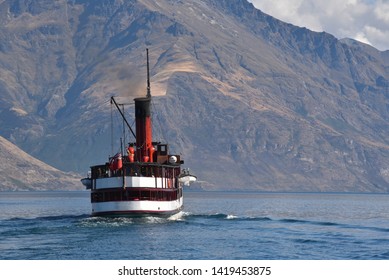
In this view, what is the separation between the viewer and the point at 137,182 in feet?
427

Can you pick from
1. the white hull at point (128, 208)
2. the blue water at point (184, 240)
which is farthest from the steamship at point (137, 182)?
the blue water at point (184, 240)

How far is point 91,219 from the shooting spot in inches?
5246

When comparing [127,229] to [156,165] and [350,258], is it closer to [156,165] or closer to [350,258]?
[156,165]

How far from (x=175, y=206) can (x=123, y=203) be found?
57.9ft

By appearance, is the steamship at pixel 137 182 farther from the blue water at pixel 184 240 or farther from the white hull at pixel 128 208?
the blue water at pixel 184 240

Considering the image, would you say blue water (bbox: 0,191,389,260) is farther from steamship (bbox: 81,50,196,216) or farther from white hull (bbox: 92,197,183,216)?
steamship (bbox: 81,50,196,216)

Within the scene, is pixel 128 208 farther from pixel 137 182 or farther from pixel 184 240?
pixel 184 240

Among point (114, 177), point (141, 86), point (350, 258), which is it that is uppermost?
point (141, 86)

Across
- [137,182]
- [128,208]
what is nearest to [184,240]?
[128,208]

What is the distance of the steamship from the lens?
12938cm

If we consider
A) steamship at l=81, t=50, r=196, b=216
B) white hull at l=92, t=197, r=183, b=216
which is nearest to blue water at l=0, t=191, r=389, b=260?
white hull at l=92, t=197, r=183, b=216

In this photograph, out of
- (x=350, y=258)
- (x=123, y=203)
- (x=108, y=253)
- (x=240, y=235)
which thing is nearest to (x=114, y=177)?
(x=123, y=203)

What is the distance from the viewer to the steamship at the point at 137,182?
12938cm
